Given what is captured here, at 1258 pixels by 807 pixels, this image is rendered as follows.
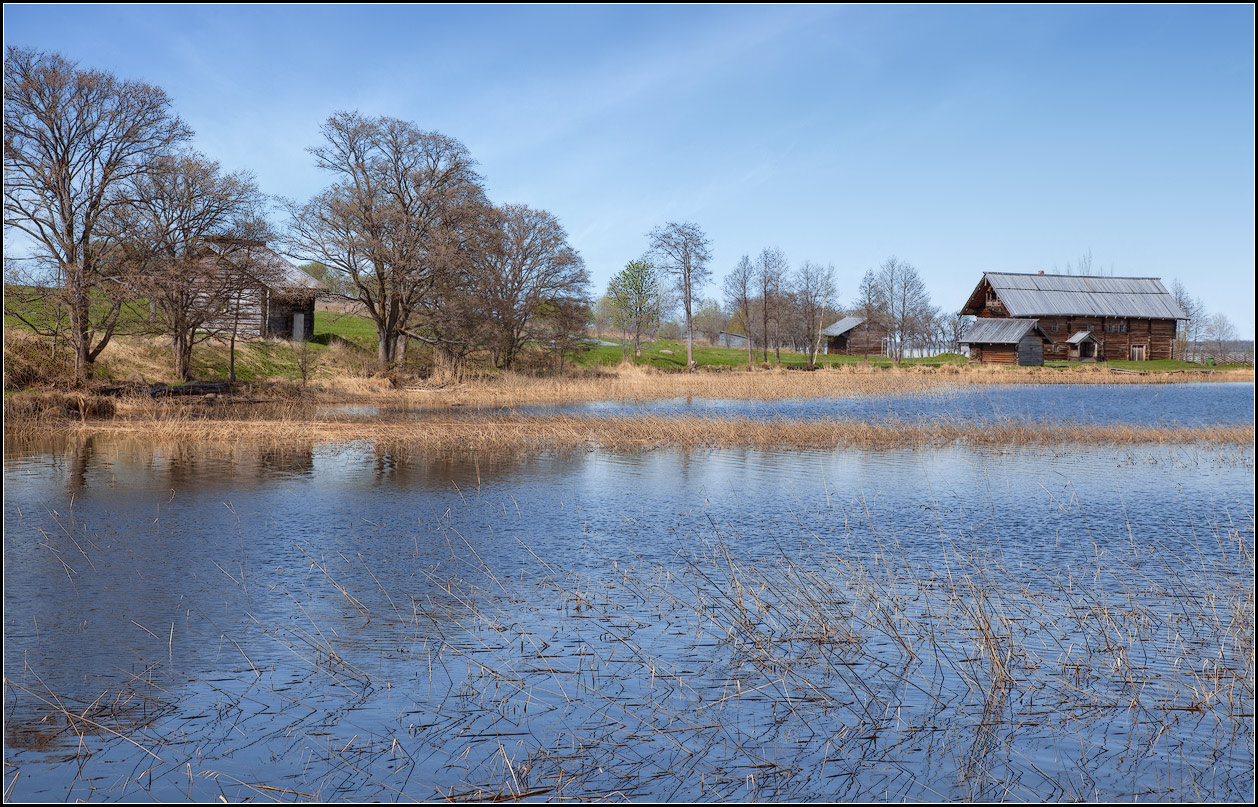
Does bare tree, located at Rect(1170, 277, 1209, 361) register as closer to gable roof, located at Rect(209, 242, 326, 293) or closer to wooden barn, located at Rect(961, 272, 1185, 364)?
wooden barn, located at Rect(961, 272, 1185, 364)

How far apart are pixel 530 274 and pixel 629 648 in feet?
174

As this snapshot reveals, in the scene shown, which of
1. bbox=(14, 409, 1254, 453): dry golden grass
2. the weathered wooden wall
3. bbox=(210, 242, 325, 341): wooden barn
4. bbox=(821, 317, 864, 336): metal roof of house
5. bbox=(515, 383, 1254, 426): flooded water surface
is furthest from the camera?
bbox=(821, 317, 864, 336): metal roof of house

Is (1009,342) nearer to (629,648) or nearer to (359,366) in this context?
(359,366)

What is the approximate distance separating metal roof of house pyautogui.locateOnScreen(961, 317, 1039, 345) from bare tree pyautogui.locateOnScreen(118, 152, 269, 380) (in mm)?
58526

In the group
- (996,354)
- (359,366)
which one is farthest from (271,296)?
(996,354)

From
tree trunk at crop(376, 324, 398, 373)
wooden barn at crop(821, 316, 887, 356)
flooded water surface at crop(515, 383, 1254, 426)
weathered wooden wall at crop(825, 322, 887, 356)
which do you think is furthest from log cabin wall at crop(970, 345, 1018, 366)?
tree trunk at crop(376, 324, 398, 373)

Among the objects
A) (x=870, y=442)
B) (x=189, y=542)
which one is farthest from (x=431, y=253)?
(x=189, y=542)

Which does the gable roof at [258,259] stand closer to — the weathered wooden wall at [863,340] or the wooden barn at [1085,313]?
the wooden barn at [1085,313]

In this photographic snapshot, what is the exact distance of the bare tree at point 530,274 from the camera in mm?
57312

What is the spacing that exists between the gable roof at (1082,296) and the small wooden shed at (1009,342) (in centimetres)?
221

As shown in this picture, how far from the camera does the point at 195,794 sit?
5301 mm

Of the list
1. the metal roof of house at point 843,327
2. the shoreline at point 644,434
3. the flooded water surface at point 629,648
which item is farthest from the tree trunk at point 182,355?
the metal roof of house at point 843,327

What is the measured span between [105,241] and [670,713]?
104 feet

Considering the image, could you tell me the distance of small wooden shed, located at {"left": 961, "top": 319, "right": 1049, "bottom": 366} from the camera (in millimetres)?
72938
